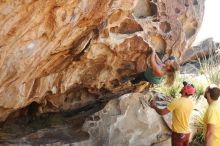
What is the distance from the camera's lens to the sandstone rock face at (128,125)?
781cm

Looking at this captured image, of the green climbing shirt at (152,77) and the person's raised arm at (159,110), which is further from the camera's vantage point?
the green climbing shirt at (152,77)

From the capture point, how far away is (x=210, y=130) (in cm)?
621

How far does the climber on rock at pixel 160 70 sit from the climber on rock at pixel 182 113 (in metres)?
0.53

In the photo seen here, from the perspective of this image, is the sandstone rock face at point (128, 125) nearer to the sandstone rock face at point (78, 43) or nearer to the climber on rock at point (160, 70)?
the sandstone rock face at point (78, 43)

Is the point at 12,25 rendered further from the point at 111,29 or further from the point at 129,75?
the point at 129,75

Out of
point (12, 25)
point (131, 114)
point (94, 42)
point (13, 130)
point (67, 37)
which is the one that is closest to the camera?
point (12, 25)

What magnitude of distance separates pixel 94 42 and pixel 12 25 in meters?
1.97

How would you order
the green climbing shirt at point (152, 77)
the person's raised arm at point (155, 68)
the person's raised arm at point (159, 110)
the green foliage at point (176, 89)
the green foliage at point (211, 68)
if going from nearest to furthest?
the person's raised arm at point (159, 110) < the person's raised arm at point (155, 68) < the green climbing shirt at point (152, 77) < the green foliage at point (176, 89) < the green foliage at point (211, 68)

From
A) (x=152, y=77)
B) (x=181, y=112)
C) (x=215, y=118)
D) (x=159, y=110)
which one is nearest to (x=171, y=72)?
(x=152, y=77)

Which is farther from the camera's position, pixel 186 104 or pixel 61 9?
pixel 186 104

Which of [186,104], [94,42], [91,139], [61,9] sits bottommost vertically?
[91,139]

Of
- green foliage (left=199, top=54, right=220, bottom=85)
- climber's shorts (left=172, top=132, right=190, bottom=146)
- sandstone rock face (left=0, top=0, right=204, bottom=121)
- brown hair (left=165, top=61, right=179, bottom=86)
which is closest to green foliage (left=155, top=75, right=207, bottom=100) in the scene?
green foliage (left=199, top=54, right=220, bottom=85)

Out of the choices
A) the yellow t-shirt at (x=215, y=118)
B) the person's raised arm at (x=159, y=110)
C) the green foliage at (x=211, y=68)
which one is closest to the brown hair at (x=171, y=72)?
the person's raised arm at (x=159, y=110)

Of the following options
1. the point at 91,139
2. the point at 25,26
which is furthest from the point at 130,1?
the point at 91,139
